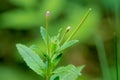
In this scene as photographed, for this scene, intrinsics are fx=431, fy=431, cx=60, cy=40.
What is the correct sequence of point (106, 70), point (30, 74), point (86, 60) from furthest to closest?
point (86, 60) < point (30, 74) < point (106, 70)

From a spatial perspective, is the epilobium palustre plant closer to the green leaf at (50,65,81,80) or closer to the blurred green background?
the green leaf at (50,65,81,80)

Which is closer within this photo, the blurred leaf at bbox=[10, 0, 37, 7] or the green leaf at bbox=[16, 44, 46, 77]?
the green leaf at bbox=[16, 44, 46, 77]

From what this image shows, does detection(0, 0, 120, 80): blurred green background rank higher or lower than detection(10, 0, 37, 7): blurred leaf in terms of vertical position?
lower

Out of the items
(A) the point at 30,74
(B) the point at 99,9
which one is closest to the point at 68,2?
(B) the point at 99,9

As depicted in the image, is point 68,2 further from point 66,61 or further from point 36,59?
point 36,59

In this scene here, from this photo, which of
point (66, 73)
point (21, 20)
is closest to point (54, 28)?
point (21, 20)

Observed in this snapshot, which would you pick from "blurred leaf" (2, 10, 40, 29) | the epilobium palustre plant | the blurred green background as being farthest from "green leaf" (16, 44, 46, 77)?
"blurred leaf" (2, 10, 40, 29)

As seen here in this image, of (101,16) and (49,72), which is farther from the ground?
(101,16)
